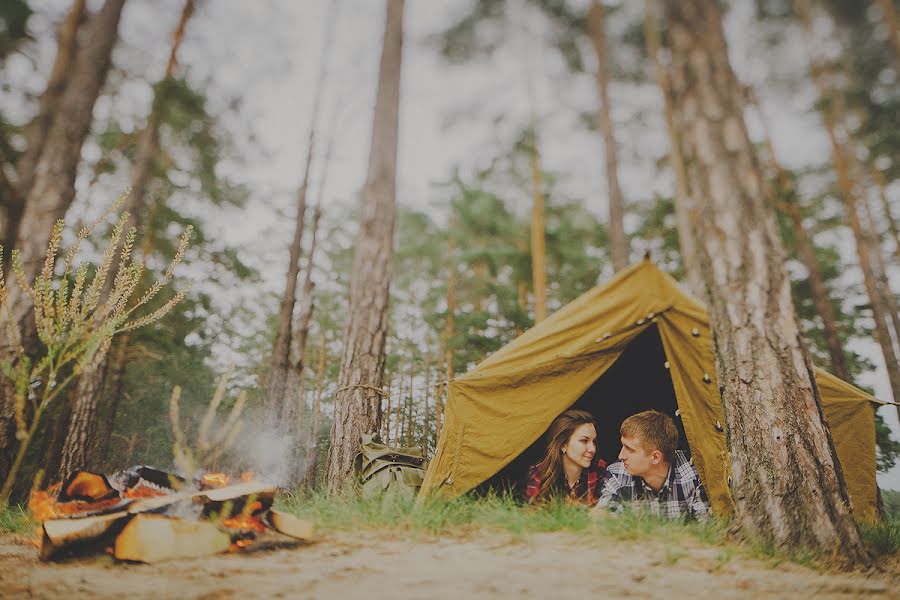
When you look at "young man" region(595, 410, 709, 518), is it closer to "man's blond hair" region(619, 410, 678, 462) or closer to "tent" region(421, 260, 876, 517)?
"man's blond hair" region(619, 410, 678, 462)

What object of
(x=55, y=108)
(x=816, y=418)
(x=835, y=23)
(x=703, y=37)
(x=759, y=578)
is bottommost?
(x=759, y=578)

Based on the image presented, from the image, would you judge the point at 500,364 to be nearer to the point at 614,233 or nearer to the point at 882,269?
the point at 614,233

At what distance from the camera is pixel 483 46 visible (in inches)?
314

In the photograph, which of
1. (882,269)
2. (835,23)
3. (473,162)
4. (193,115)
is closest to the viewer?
(193,115)

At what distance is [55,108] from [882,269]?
14.8 metres

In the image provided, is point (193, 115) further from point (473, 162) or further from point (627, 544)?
point (627, 544)

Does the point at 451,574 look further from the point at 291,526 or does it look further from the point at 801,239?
the point at 801,239

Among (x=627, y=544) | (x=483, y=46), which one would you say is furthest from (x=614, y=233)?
(x=627, y=544)

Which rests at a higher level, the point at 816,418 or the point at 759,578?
the point at 816,418

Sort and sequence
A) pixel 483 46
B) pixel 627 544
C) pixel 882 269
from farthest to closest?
pixel 882 269
pixel 483 46
pixel 627 544

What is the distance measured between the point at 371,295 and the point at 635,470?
246 cm

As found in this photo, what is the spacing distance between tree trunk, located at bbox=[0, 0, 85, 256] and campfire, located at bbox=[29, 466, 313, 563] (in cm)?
163

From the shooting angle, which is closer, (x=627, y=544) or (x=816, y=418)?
(x=627, y=544)

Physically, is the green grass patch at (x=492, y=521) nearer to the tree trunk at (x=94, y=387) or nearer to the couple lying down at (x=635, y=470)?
the couple lying down at (x=635, y=470)
